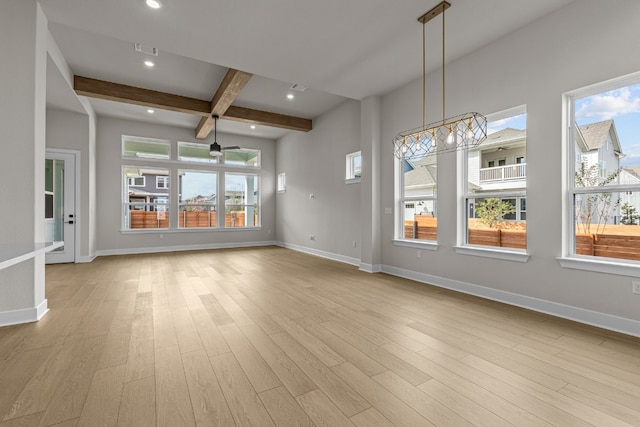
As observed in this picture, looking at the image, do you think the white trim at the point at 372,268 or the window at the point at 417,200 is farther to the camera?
the white trim at the point at 372,268

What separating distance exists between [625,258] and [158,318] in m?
4.57

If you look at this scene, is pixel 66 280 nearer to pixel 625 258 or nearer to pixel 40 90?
pixel 40 90

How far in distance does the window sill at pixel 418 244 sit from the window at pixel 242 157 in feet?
18.6

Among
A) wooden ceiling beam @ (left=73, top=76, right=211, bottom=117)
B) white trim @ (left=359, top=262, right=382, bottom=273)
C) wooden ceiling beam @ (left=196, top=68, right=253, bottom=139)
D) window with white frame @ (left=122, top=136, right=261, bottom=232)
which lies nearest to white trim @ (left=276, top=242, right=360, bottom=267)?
white trim @ (left=359, top=262, right=382, bottom=273)

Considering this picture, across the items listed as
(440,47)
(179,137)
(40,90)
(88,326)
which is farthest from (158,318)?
(179,137)

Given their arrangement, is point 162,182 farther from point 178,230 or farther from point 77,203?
point 77,203

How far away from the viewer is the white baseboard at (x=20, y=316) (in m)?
2.79

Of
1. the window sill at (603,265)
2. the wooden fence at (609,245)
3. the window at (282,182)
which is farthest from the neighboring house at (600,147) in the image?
the window at (282,182)

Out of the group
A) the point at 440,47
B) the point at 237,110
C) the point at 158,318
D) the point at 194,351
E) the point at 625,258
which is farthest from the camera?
the point at 237,110

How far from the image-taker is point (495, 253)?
3570mm

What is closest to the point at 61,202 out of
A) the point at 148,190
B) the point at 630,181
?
the point at 148,190

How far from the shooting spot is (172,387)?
180 centimetres

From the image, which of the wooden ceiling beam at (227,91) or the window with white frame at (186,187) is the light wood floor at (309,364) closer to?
the wooden ceiling beam at (227,91)

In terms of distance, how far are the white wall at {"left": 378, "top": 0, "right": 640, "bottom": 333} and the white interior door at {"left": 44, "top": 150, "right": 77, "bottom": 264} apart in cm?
719
